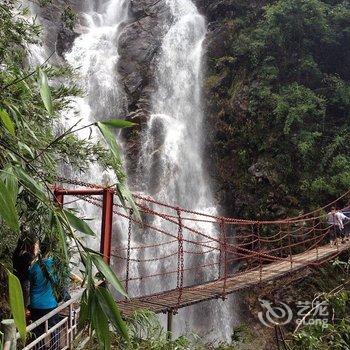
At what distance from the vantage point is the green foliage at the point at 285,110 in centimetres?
848

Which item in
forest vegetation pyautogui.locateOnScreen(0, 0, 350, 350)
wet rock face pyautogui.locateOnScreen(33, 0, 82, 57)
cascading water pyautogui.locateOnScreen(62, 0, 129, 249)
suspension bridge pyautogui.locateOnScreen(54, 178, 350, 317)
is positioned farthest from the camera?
wet rock face pyautogui.locateOnScreen(33, 0, 82, 57)

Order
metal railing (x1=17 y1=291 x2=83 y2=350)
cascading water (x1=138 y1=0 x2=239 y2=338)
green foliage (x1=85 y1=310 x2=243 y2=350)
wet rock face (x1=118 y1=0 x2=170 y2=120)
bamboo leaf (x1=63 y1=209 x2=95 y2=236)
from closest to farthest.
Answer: bamboo leaf (x1=63 y1=209 x2=95 y2=236) < metal railing (x1=17 y1=291 x2=83 y2=350) < green foliage (x1=85 y1=310 x2=243 y2=350) < cascading water (x1=138 y1=0 x2=239 y2=338) < wet rock face (x1=118 y1=0 x2=170 y2=120)

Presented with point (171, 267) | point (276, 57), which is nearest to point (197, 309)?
point (171, 267)

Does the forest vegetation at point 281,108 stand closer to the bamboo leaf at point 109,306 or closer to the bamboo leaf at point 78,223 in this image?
the bamboo leaf at point 78,223

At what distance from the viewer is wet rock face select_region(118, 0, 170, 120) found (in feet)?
35.0

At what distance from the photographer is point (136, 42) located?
12.0 metres

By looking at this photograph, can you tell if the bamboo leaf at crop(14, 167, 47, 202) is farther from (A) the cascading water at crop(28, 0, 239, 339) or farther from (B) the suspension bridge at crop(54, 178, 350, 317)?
(A) the cascading water at crop(28, 0, 239, 339)

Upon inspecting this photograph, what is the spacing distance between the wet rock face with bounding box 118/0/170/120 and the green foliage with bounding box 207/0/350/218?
5.67 ft

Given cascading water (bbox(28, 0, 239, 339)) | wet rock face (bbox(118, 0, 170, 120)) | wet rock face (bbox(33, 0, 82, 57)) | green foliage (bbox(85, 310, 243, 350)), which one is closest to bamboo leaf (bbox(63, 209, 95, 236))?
green foliage (bbox(85, 310, 243, 350))

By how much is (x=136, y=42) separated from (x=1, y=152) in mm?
11519

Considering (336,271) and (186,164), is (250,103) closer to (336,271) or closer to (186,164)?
(186,164)

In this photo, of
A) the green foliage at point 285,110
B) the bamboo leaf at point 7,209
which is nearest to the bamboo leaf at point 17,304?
the bamboo leaf at point 7,209

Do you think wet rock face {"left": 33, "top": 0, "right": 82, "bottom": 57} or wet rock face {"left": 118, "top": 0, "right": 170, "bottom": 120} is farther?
wet rock face {"left": 33, "top": 0, "right": 82, "bottom": 57}

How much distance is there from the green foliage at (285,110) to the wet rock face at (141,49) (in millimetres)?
1727
